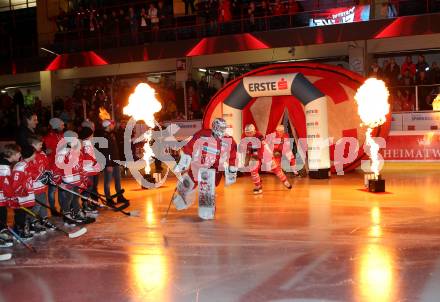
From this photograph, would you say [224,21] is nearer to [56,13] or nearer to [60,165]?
[56,13]

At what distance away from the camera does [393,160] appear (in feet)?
56.0

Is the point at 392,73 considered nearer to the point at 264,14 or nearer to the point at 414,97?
the point at 414,97

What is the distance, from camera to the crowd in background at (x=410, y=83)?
17062 millimetres

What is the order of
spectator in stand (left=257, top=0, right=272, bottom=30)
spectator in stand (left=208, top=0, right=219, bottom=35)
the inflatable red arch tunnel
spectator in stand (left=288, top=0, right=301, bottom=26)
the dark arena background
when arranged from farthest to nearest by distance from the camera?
spectator in stand (left=208, top=0, right=219, bottom=35) → spectator in stand (left=257, top=0, right=272, bottom=30) → spectator in stand (left=288, top=0, right=301, bottom=26) → the inflatable red arch tunnel → the dark arena background

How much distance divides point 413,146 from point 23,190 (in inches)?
472

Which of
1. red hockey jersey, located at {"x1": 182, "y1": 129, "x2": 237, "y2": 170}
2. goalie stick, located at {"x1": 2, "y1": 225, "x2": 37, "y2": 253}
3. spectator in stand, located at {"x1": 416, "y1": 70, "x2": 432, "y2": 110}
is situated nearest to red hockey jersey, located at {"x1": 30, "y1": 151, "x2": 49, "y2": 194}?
goalie stick, located at {"x1": 2, "y1": 225, "x2": 37, "y2": 253}

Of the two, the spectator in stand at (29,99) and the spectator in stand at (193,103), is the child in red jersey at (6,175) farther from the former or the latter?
the spectator in stand at (29,99)

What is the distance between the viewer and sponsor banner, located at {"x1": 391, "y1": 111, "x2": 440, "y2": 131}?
1636 cm

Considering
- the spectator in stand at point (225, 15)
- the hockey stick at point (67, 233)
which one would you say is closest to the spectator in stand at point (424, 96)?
the spectator in stand at point (225, 15)

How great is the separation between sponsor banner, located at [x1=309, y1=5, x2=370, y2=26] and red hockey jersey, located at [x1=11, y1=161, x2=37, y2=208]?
13.2 meters

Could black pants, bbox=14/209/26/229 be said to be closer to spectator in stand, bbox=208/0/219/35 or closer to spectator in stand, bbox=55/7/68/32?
spectator in stand, bbox=208/0/219/35

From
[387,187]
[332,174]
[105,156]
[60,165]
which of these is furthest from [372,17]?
[60,165]

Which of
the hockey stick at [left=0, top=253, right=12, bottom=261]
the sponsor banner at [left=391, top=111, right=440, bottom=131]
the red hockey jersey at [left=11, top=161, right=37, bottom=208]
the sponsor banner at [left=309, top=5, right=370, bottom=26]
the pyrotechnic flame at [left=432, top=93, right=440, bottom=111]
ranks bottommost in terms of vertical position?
the hockey stick at [left=0, top=253, right=12, bottom=261]

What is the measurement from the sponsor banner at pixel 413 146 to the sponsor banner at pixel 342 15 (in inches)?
166
